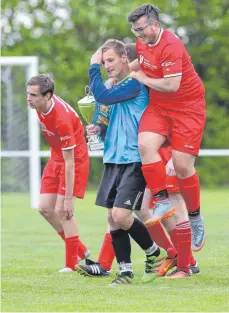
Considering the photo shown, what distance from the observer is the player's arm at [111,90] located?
784 cm

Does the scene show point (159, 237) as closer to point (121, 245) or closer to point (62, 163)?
point (121, 245)

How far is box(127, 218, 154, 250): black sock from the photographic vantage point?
7961mm

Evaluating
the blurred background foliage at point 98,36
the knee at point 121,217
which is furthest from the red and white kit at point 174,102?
the blurred background foliage at point 98,36

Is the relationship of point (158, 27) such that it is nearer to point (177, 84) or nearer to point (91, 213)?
point (177, 84)

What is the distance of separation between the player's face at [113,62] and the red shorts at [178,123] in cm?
37

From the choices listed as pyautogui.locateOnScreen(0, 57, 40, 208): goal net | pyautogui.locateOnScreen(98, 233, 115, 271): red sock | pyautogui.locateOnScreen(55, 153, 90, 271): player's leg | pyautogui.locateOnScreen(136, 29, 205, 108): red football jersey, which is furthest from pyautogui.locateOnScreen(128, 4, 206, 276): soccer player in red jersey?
pyautogui.locateOnScreen(0, 57, 40, 208): goal net

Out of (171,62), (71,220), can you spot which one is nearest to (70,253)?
(71,220)

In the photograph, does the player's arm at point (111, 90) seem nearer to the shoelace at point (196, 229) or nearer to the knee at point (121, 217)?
the knee at point (121, 217)

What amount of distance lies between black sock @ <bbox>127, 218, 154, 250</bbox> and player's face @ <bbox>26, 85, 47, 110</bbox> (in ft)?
4.77

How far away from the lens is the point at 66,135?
8812 millimetres

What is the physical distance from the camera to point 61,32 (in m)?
30.5

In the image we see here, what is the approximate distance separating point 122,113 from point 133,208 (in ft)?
2.43

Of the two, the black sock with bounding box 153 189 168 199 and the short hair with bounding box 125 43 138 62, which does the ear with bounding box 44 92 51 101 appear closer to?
the short hair with bounding box 125 43 138 62

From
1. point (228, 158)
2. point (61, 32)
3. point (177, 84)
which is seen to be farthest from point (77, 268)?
point (61, 32)
